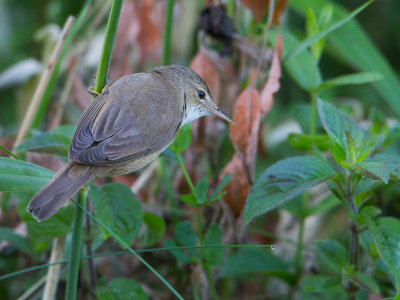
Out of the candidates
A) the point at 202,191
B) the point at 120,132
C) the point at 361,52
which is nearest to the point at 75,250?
the point at 120,132

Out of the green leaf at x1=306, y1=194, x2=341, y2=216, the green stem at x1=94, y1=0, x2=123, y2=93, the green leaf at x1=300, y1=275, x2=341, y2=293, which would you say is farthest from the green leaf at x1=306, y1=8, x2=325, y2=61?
the green stem at x1=94, y1=0, x2=123, y2=93

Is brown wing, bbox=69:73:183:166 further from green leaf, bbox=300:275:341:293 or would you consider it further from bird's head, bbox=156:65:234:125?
green leaf, bbox=300:275:341:293

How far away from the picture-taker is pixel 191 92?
1782mm

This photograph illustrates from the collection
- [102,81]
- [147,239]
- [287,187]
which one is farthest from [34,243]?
[287,187]

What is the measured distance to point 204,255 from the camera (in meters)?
1.60

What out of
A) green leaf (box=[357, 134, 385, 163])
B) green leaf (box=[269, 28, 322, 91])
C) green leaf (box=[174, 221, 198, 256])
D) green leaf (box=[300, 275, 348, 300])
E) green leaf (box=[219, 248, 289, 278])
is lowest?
green leaf (box=[300, 275, 348, 300])

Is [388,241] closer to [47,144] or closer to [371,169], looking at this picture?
[371,169]

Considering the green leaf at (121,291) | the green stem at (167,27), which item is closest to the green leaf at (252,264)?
the green leaf at (121,291)

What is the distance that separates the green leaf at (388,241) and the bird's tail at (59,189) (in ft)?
2.37

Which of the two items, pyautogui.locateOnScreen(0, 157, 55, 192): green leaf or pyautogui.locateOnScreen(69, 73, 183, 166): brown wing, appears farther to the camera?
pyautogui.locateOnScreen(69, 73, 183, 166): brown wing

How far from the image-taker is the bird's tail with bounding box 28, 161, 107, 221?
1139mm

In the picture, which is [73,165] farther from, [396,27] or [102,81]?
[396,27]

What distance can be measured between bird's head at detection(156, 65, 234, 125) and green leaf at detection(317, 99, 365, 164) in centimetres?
32

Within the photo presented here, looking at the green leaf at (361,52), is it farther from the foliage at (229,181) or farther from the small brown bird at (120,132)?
the small brown bird at (120,132)
